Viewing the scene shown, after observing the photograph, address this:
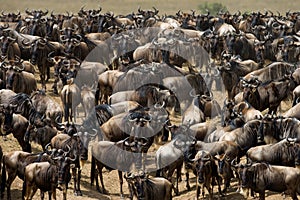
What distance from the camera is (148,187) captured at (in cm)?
1786

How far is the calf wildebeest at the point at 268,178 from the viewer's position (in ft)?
59.8

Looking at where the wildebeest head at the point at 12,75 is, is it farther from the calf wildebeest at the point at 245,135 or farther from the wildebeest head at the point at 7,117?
the calf wildebeest at the point at 245,135

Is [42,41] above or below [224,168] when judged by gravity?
above

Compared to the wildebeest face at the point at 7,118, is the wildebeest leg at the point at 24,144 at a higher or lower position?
lower

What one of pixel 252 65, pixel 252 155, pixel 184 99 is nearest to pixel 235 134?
pixel 252 155

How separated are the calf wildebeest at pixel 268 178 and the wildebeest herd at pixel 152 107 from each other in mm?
25

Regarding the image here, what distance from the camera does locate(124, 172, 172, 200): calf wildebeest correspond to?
696 inches

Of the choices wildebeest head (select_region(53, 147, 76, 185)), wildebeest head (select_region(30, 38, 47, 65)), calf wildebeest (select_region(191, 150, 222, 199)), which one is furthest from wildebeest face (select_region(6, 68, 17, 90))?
calf wildebeest (select_region(191, 150, 222, 199))

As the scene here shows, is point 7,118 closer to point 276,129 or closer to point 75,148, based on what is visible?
point 75,148

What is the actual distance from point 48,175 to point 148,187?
8.38 feet

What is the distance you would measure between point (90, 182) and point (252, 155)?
4.88 metres

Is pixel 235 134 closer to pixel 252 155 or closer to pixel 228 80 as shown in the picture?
pixel 252 155

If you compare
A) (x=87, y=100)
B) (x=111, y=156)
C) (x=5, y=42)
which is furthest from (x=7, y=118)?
(x=5, y=42)

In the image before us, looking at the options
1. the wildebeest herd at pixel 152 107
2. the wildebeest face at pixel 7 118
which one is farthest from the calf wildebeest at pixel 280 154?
the wildebeest face at pixel 7 118
